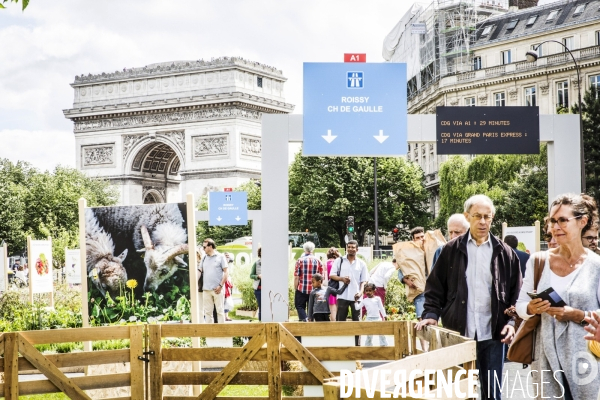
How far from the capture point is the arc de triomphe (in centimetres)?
7438

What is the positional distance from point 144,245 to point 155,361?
3396mm

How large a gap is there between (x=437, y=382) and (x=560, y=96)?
204 feet

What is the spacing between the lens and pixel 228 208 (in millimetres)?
27844

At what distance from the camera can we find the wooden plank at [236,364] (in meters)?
6.79

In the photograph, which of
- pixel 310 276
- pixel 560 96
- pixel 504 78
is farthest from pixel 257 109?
pixel 310 276

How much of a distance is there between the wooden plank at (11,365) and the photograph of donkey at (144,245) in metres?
3.44

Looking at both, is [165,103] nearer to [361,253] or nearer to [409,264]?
[361,253]

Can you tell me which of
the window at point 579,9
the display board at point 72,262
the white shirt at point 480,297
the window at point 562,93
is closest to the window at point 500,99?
the window at point 562,93

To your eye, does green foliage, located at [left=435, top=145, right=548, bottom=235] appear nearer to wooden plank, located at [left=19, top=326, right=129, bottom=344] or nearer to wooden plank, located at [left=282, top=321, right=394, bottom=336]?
wooden plank, located at [left=282, top=321, right=394, bottom=336]

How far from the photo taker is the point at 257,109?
77250mm

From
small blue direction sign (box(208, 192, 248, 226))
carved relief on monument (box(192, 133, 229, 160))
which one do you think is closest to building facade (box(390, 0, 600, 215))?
carved relief on monument (box(192, 133, 229, 160))

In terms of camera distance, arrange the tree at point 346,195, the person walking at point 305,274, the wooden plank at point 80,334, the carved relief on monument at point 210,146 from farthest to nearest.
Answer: the carved relief on monument at point 210,146
the tree at point 346,195
the person walking at point 305,274
the wooden plank at point 80,334

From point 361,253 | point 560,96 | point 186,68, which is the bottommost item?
point 361,253

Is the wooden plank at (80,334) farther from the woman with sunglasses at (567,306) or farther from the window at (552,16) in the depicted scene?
the window at (552,16)
